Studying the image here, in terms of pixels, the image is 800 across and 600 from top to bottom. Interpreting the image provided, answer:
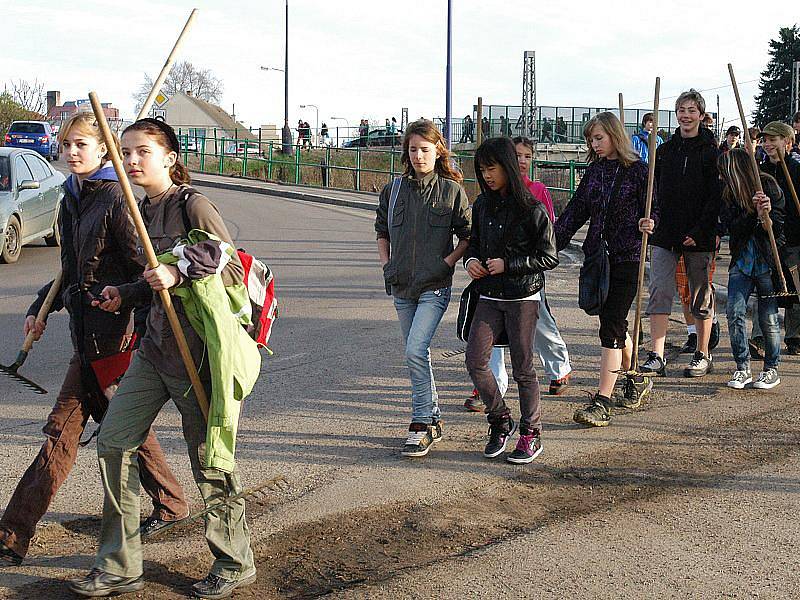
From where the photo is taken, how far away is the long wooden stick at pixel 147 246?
3.74 meters

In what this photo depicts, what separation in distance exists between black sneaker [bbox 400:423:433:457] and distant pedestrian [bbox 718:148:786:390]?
2746mm

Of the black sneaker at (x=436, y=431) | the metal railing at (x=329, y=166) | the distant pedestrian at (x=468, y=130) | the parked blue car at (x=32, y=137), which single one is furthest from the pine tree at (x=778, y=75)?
the black sneaker at (x=436, y=431)

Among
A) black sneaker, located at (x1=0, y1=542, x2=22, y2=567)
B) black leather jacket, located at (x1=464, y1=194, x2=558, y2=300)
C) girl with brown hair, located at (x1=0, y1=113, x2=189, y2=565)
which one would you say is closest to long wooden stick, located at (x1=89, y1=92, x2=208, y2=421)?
girl with brown hair, located at (x1=0, y1=113, x2=189, y2=565)

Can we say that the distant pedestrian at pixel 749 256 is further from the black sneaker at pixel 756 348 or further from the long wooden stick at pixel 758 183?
the black sneaker at pixel 756 348

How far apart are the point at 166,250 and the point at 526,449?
8.41 ft

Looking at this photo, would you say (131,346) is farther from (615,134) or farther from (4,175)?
(4,175)

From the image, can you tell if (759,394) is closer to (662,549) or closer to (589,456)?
(589,456)

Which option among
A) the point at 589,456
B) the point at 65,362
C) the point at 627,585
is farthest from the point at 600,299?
the point at 65,362

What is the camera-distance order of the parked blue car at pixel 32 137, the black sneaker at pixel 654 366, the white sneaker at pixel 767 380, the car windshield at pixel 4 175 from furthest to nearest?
the parked blue car at pixel 32 137 → the car windshield at pixel 4 175 → the black sneaker at pixel 654 366 → the white sneaker at pixel 767 380

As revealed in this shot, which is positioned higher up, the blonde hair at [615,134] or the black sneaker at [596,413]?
the blonde hair at [615,134]

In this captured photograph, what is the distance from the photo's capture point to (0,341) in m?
9.36

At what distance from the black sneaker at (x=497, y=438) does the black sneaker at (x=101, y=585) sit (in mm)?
2403

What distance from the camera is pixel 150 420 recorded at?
162 inches

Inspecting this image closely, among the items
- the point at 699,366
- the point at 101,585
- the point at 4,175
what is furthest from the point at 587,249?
the point at 4,175
